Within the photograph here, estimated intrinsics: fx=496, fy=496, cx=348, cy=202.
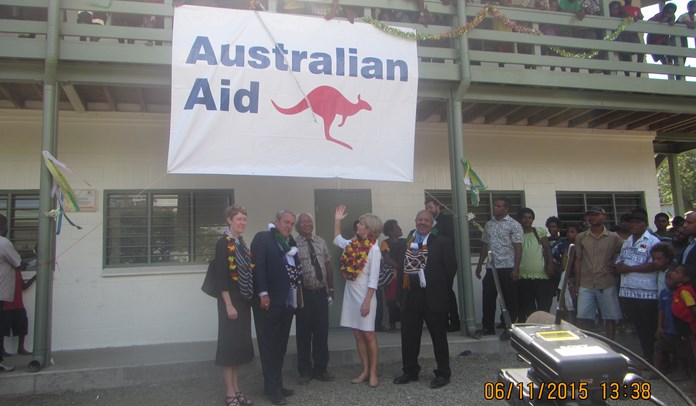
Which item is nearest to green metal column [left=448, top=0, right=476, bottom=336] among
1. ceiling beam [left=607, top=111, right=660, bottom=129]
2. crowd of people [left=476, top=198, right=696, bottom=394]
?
crowd of people [left=476, top=198, right=696, bottom=394]

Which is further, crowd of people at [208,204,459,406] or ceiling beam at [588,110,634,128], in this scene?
ceiling beam at [588,110,634,128]

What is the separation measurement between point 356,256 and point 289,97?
6.80 ft

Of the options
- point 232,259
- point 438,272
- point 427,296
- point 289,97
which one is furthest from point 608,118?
point 232,259

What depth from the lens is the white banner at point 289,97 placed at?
5.51 meters

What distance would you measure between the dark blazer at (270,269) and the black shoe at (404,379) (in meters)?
1.45

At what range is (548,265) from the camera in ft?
21.8

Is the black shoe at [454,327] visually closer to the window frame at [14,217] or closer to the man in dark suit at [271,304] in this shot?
the man in dark suit at [271,304]

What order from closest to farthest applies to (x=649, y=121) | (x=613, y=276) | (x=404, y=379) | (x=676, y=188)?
(x=404, y=379) → (x=613, y=276) → (x=649, y=121) → (x=676, y=188)

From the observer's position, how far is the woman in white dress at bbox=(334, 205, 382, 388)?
5.08 meters

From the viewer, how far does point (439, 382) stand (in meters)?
4.99

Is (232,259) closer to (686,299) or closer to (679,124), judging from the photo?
(686,299)

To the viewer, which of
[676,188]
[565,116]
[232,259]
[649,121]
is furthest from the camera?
[676,188]

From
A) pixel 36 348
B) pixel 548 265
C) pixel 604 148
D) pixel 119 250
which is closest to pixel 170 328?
pixel 119 250

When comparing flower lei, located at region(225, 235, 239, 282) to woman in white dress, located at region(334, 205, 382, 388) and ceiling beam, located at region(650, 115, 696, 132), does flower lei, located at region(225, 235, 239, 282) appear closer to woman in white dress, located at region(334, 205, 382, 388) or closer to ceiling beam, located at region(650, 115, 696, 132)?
woman in white dress, located at region(334, 205, 382, 388)
